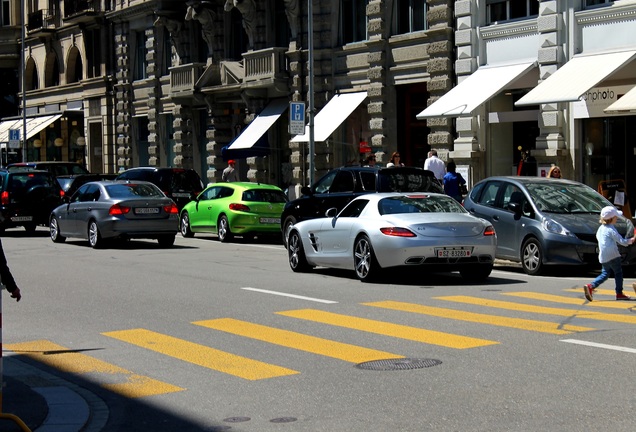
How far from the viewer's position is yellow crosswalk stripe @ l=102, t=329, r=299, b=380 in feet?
31.3

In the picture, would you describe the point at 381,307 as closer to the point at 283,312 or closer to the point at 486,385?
the point at 283,312

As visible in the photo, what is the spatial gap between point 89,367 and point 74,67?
4843 cm

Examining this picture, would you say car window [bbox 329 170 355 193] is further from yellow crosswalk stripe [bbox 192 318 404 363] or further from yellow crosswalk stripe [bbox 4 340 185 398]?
yellow crosswalk stripe [bbox 4 340 185 398]

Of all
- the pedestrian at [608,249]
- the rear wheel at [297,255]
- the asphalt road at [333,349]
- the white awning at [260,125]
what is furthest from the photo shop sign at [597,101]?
the white awning at [260,125]

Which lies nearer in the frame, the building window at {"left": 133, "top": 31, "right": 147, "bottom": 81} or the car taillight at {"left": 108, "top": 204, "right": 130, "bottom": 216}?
the car taillight at {"left": 108, "top": 204, "right": 130, "bottom": 216}

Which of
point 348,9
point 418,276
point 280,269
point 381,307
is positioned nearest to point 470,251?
point 418,276

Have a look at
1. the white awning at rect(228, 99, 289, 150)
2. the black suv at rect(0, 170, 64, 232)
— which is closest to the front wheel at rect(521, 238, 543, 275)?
the black suv at rect(0, 170, 64, 232)

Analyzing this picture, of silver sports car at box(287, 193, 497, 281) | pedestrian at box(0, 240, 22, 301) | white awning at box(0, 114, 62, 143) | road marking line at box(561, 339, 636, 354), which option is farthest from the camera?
white awning at box(0, 114, 62, 143)

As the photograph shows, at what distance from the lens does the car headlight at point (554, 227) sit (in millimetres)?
17875

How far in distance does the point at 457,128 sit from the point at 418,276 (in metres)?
13.6

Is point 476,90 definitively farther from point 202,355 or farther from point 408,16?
point 202,355

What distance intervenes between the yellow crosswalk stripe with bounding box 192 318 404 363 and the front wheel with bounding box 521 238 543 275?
689cm

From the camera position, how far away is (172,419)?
7.94 metres

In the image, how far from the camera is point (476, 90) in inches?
1152
